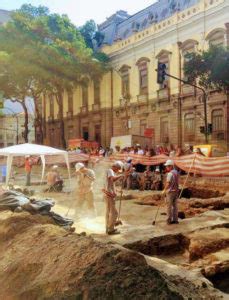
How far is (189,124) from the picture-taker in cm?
2639

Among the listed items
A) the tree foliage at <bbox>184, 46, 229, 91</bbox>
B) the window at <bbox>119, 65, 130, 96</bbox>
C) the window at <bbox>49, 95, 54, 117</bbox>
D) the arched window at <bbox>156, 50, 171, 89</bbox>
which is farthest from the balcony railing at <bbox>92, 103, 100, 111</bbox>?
the tree foliage at <bbox>184, 46, 229, 91</bbox>

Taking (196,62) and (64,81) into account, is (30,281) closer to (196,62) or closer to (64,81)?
(196,62)

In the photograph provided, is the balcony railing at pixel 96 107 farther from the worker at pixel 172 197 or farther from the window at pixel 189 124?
the worker at pixel 172 197

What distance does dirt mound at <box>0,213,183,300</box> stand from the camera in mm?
4254

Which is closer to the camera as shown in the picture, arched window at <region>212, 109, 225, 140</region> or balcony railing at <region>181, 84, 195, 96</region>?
arched window at <region>212, 109, 225, 140</region>

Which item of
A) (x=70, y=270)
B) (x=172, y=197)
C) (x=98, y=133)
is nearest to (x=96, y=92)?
(x=98, y=133)

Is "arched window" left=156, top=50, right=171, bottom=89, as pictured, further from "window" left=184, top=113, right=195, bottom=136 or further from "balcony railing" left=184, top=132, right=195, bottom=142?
"balcony railing" left=184, top=132, right=195, bottom=142

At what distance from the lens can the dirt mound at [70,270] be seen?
4.25 metres

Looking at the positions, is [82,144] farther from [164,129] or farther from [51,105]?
[51,105]

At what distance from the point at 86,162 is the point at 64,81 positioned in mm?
11131

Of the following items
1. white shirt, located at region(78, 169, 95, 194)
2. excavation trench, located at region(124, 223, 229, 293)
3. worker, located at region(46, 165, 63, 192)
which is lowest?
excavation trench, located at region(124, 223, 229, 293)

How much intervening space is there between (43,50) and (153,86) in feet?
29.2

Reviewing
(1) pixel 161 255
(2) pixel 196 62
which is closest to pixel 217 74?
(2) pixel 196 62

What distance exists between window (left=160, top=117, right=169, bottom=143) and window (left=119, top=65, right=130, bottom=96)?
4.84 meters
